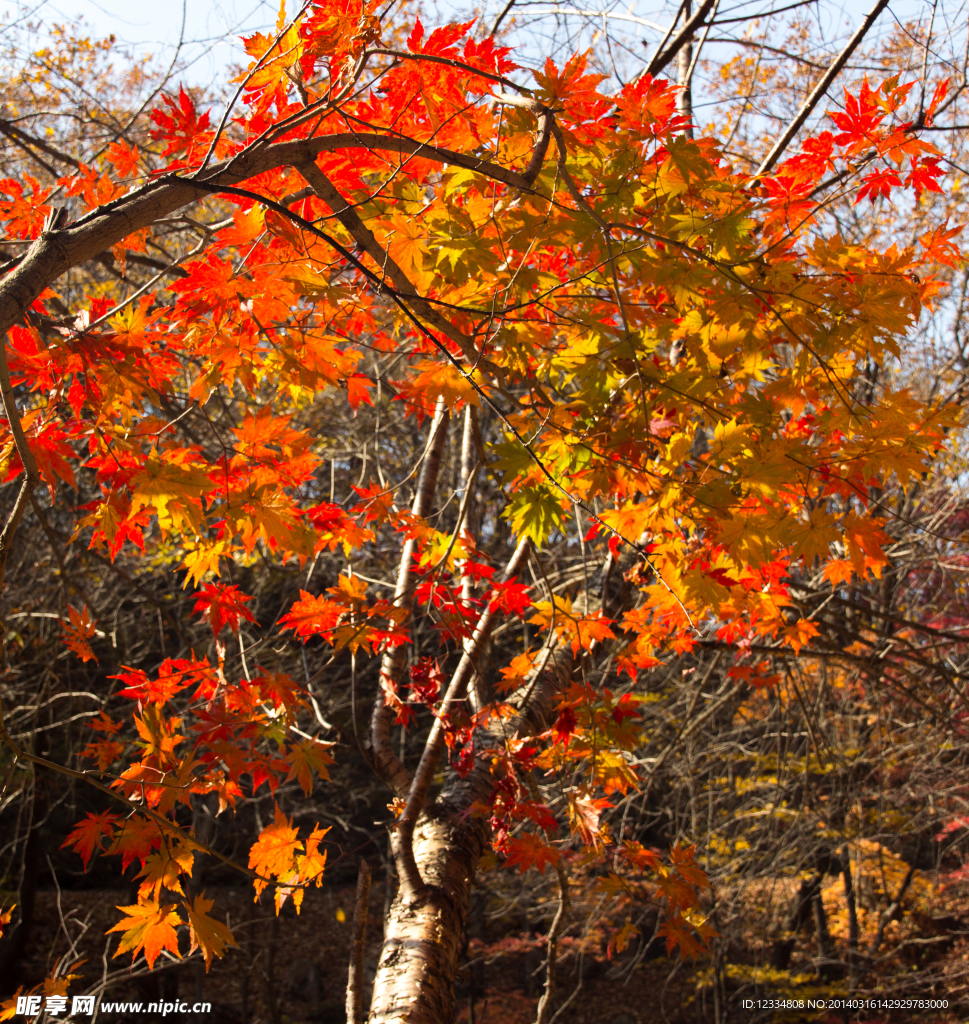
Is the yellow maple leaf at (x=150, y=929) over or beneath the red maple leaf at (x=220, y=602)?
beneath

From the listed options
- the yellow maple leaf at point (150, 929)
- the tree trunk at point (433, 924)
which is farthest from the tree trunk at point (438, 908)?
the yellow maple leaf at point (150, 929)

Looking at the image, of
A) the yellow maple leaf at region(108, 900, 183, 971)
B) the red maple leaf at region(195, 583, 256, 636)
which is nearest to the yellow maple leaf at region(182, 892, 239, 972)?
the yellow maple leaf at region(108, 900, 183, 971)

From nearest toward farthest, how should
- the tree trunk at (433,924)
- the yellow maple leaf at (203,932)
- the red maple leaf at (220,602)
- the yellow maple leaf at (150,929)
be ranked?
the yellow maple leaf at (203,932) < the yellow maple leaf at (150,929) < the tree trunk at (433,924) < the red maple leaf at (220,602)

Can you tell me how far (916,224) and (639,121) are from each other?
4.85 meters

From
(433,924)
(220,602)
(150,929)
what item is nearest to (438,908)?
(433,924)

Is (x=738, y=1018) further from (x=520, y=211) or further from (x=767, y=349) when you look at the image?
(x=520, y=211)

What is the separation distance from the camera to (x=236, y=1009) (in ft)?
25.4

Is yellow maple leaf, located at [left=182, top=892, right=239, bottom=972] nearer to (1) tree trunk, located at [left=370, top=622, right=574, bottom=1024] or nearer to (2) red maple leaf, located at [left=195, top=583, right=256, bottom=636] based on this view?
(1) tree trunk, located at [left=370, top=622, right=574, bottom=1024]

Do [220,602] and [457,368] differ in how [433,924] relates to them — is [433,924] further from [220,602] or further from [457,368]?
[457,368]

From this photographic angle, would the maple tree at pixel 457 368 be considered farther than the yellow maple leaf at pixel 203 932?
Yes

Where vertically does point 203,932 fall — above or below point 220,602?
below

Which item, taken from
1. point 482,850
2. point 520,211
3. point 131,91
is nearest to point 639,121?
point 520,211

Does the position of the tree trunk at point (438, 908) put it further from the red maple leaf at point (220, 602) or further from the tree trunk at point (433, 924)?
the red maple leaf at point (220, 602)

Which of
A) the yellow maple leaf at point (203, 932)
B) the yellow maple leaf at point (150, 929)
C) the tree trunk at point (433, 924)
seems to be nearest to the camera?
the yellow maple leaf at point (203, 932)
